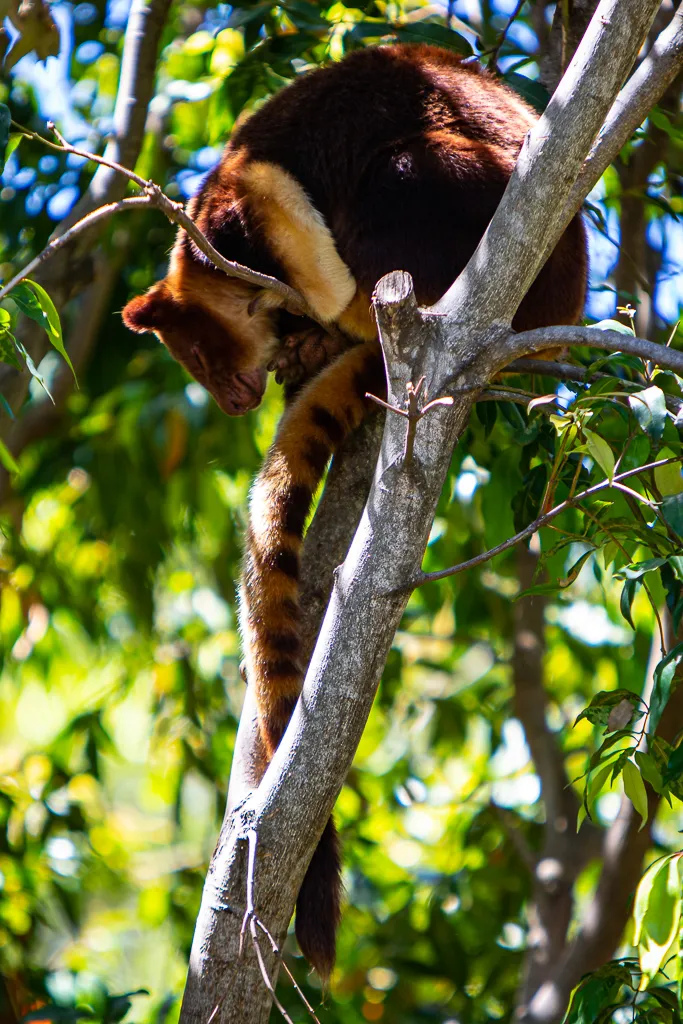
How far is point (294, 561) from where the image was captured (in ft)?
7.69

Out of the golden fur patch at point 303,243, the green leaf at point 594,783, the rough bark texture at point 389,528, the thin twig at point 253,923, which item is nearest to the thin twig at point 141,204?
the rough bark texture at point 389,528

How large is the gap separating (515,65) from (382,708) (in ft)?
8.69

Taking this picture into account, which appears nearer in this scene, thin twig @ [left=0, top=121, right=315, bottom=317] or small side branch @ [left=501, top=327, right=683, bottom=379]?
thin twig @ [left=0, top=121, right=315, bottom=317]

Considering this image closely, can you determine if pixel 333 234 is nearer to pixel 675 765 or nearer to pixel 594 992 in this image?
pixel 675 765

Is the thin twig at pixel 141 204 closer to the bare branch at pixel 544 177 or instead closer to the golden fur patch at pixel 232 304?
the bare branch at pixel 544 177

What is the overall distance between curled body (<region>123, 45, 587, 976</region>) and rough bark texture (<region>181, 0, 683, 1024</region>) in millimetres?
487

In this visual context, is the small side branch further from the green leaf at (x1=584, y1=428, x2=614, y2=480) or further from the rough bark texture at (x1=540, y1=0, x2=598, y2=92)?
the rough bark texture at (x1=540, y1=0, x2=598, y2=92)

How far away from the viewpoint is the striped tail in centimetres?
200

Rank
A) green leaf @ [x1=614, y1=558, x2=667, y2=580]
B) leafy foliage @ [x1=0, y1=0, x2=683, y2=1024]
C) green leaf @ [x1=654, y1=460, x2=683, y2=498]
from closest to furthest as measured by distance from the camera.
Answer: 1. green leaf @ [x1=614, y1=558, x2=667, y2=580]
2. green leaf @ [x1=654, y1=460, x2=683, y2=498]
3. leafy foliage @ [x1=0, y1=0, x2=683, y2=1024]

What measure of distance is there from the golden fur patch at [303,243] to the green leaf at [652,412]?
127 cm

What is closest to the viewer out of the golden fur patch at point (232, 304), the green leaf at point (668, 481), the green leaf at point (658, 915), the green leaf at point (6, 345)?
the green leaf at point (658, 915)

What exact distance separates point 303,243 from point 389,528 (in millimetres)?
1254

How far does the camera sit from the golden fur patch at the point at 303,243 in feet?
9.25

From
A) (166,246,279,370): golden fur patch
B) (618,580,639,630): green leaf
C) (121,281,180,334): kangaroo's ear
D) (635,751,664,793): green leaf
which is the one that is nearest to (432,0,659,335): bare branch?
(618,580,639,630): green leaf
